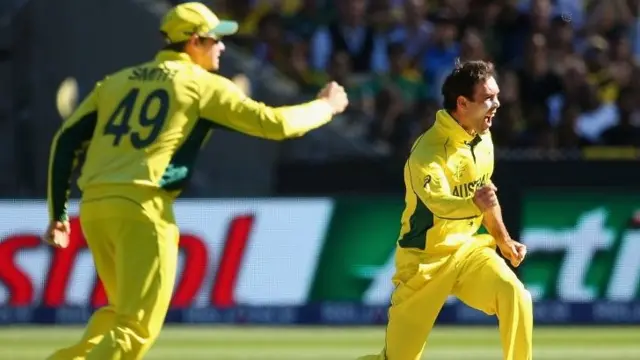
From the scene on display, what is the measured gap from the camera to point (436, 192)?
793 cm

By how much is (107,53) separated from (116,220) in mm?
10406

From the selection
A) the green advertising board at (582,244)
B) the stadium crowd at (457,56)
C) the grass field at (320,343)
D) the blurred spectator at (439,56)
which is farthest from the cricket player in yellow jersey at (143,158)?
the blurred spectator at (439,56)

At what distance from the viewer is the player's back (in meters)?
7.82

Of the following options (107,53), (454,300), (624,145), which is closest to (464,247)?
(454,300)

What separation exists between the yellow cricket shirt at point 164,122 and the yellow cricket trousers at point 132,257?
0.10m

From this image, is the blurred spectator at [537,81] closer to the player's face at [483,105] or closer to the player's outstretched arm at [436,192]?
the player's face at [483,105]

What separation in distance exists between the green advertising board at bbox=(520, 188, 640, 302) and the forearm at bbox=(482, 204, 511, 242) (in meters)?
7.79

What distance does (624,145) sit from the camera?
56.1 ft

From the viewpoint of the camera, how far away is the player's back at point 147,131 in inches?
308

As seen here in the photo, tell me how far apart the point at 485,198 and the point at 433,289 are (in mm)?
890

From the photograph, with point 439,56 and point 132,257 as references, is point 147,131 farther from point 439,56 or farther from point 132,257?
point 439,56

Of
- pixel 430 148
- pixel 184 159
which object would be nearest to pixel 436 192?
pixel 430 148

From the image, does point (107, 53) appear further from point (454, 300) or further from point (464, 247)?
point (464, 247)

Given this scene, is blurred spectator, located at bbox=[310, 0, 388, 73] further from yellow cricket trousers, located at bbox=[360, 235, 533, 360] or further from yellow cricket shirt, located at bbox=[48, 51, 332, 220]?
yellow cricket shirt, located at bbox=[48, 51, 332, 220]
